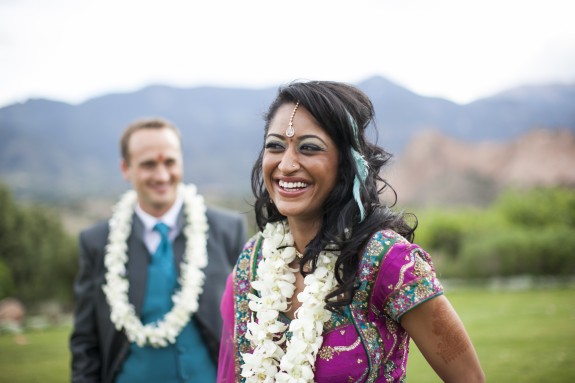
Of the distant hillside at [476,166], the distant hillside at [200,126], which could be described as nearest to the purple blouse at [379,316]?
the distant hillside at [200,126]

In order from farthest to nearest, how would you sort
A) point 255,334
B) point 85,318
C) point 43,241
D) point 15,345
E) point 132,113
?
1. point 132,113
2. point 43,241
3. point 15,345
4. point 85,318
5. point 255,334

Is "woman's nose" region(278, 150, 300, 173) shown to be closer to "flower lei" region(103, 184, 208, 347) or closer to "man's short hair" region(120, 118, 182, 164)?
"flower lei" region(103, 184, 208, 347)

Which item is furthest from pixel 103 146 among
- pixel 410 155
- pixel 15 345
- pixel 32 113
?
pixel 15 345

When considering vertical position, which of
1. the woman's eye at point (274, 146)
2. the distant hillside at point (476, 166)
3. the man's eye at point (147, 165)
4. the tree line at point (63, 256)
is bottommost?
the distant hillside at point (476, 166)

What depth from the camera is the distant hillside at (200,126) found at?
163 ft

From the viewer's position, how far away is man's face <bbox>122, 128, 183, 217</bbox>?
159 inches

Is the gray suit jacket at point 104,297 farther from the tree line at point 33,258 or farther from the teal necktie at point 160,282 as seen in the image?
the tree line at point 33,258

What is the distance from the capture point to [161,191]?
13.3 ft

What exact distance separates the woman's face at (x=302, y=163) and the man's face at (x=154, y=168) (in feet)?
6.42

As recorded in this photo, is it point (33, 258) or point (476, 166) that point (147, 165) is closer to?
point (33, 258)

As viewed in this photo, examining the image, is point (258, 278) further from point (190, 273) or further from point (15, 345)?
point (15, 345)

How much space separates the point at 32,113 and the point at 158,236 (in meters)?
53.5

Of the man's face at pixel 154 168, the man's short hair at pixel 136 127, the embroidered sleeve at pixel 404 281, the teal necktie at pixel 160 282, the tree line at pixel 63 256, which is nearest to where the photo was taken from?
the embroidered sleeve at pixel 404 281

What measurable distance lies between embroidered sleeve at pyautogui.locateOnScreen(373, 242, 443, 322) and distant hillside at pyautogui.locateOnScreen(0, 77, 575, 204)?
40.3 meters
